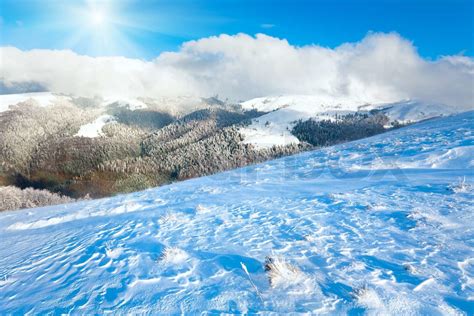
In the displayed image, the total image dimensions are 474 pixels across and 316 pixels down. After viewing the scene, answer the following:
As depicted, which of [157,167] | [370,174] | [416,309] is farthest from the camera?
[157,167]

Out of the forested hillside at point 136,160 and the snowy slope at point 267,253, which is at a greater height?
the forested hillside at point 136,160

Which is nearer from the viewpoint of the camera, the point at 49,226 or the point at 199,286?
the point at 199,286

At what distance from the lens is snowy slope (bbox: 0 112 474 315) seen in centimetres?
430

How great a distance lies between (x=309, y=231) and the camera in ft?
22.5

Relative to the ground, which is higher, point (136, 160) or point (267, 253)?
point (136, 160)

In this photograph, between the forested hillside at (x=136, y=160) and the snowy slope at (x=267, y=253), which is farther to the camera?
the forested hillside at (x=136, y=160)

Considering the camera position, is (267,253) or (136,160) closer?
(267,253)

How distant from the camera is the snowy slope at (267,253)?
430cm

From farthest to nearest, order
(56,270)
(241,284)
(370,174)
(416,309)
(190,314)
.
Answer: (370,174) → (56,270) → (241,284) → (190,314) → (416,309)

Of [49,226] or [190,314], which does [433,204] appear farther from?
[49,226]

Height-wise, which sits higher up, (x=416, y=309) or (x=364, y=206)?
(x=364, y=206)

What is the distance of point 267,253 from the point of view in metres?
5.84

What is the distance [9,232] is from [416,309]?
13.3 m

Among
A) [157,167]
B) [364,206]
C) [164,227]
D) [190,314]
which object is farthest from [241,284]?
[157,167]
